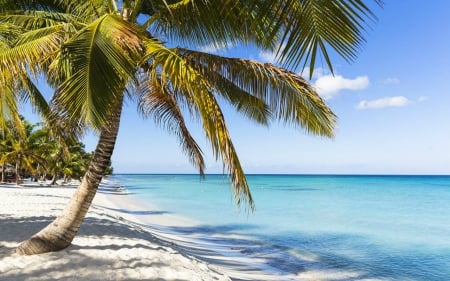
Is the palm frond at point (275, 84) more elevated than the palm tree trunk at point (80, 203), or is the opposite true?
the palm frond at point (275, 84)

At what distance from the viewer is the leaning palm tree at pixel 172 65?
93.2 inches

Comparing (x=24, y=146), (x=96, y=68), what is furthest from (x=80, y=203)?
(x=24, y=146)

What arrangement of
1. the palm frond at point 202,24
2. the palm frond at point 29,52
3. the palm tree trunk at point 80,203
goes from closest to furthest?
the palm frond at point 29,52 → the palm frond at point 202,24 → the palm tree trunk at point 80,203

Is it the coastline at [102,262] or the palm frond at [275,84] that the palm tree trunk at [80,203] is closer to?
the coastline at [102,262]

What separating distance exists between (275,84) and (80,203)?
3.11 meters

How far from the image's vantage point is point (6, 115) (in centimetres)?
721

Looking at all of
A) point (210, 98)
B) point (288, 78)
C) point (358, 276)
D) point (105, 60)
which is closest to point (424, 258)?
point (358, 276)

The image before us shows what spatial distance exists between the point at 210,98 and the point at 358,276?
7354mm

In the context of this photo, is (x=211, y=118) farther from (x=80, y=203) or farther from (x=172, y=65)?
(x=80, y=203)

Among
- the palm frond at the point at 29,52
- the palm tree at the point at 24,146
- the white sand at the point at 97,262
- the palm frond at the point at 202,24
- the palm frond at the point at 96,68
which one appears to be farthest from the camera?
the palm tree at the point at 24,146

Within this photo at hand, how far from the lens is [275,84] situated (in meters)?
4.57

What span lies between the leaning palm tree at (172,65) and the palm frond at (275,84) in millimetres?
13

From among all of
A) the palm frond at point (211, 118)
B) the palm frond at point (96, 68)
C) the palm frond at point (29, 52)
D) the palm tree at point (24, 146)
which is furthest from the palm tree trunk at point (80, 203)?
the palm tree at point (24, 146)

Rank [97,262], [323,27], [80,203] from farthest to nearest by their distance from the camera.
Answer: [97,262]
[80,203]
[323,27]
